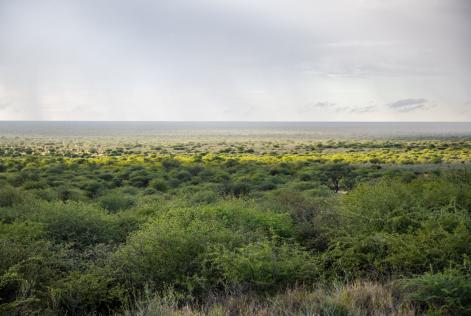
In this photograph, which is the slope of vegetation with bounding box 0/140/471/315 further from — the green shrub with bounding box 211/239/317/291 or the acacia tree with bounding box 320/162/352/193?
the acacia tree with bounding box 320/162/352/193

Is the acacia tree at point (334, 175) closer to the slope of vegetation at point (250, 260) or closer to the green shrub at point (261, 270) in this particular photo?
the slope of vegetation at point (250, 260)

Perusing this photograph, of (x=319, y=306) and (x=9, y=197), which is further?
(x=9, y=197)

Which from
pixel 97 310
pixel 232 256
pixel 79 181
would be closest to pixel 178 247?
pixel 232 256

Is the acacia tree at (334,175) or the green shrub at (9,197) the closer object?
the green shrub at (9,197)

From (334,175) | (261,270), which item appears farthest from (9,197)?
(334,175)

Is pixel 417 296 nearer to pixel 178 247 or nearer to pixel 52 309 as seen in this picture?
pixel 178 247

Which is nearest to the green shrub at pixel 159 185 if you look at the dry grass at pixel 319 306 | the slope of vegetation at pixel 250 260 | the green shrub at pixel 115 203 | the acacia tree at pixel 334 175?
the green shrub at pixel 115 203

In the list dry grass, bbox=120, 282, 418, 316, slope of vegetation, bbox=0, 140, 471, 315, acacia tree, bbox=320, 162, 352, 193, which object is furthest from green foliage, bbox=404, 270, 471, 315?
acacia tree, bbox=320, 162, 352, 193

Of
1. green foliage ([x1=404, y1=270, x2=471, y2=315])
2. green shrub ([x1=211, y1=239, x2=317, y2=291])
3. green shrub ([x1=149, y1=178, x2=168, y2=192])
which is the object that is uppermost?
green foliage ([x1=404, y1=270, x2=471, y2=315])

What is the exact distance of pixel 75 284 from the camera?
390 inches

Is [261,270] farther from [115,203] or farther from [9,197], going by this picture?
[9,197]

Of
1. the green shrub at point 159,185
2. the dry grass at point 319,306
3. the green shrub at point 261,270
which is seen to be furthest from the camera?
the green shrub at point 159,185

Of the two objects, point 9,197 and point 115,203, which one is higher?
point 9,197

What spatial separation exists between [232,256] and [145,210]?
890 cm
